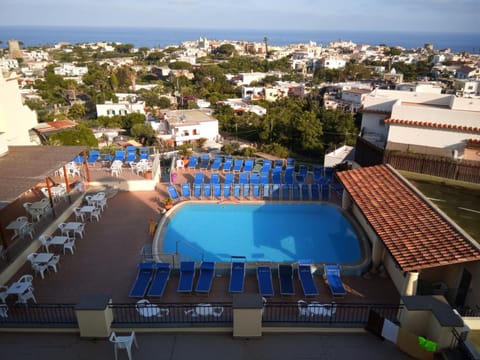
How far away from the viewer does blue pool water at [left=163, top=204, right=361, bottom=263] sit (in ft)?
37.4

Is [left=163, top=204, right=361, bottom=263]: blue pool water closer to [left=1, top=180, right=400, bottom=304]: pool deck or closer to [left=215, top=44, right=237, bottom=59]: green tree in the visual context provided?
[left=1, top=180, right=400, bottom=304]: pool deck

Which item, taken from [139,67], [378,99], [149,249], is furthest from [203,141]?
[139,67]

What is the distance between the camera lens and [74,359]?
6262 mm

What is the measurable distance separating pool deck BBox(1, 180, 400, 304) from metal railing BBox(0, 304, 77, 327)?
649 millimetres

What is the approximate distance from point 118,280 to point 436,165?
10278 millimetres

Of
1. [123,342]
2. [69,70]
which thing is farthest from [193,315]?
[69,70]

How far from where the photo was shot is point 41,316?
760 centimetres

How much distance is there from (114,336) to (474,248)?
695 cm

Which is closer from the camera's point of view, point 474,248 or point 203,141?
point 474,248

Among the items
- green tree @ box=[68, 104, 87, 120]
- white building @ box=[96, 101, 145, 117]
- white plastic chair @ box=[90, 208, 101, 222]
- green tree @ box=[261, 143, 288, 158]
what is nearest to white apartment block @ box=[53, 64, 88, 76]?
green tree @ box=[68, 104, 87, 120]

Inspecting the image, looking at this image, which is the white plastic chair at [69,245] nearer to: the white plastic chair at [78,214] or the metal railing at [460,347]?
the white plastic chair at [78,214]

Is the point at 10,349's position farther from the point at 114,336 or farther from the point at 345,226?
the point at 345,226

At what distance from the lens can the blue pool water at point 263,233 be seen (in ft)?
37.4

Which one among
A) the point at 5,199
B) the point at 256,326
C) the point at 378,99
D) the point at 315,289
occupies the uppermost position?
the point at 378,99
